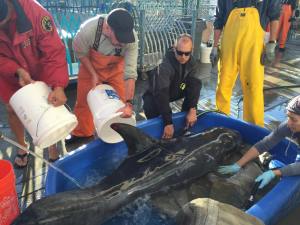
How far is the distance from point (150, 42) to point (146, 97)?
3.62m

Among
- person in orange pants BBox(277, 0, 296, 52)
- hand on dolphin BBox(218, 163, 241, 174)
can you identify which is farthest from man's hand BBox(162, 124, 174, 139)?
person in orange pants BBox(277, 0, 296, 52)

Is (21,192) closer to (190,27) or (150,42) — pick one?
(150,42)

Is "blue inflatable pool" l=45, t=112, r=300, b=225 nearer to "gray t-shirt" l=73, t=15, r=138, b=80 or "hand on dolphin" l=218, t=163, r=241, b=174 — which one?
"hand on dolphin" l=218, t=163, r=241, b=174

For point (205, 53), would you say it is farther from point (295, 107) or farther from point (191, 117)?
point (295, 107)

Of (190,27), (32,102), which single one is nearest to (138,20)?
(190,27)

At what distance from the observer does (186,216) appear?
2.28 m

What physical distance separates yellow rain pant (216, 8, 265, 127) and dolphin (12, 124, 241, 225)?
1.01m

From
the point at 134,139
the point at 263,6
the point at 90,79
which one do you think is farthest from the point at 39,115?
the point at 263,6

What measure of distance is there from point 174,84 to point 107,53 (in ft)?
3.32

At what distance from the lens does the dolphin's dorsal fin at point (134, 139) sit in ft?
10.9

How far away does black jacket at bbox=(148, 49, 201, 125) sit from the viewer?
4191 mm

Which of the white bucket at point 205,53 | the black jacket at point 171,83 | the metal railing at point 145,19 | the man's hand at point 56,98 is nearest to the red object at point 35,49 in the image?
the man's hand at point 56,98

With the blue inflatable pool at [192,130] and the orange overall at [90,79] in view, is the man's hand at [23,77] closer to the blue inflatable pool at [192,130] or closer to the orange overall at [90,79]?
the blue inflatable pool at [192,130]

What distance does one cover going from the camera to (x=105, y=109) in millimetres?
3328
